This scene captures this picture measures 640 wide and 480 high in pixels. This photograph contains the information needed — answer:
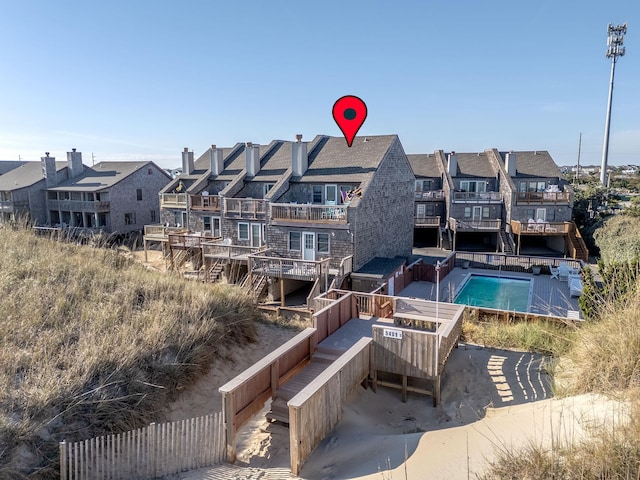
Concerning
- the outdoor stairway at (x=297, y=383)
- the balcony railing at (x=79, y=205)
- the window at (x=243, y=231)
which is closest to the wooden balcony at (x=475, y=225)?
the window at (x=243, y=231)

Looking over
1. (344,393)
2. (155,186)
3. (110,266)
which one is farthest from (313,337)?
(155,186)

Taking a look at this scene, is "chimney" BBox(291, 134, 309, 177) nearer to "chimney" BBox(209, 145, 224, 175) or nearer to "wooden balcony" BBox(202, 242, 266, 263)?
"wooden balcony" BBox(202, 242, 266, 263)

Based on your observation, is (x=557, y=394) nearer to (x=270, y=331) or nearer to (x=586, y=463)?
(x=586, y=463)

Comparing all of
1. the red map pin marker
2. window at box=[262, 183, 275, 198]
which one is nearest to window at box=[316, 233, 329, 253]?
the red map pin marker

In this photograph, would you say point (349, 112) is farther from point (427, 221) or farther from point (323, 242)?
point (427, 221)

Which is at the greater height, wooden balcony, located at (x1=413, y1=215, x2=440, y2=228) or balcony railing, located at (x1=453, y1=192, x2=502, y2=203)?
balcony railing, located at (x1=453, y1=192, x2=502, y2=203)

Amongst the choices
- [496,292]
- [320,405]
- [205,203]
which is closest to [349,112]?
[320,405]
